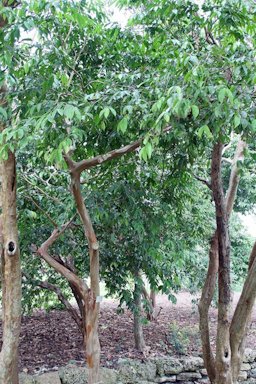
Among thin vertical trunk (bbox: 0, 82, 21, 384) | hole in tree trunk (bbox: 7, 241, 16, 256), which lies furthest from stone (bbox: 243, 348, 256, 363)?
hole in tree trunk (bbox: 7, 241, 16, 256)

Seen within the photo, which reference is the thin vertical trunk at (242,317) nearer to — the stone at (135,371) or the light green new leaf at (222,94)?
the stone at (135,371)

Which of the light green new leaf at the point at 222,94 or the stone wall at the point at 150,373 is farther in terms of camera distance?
the stone wall at the point at 150,373

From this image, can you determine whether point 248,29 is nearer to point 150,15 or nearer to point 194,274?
point 150,15

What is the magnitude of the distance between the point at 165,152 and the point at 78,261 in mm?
1767

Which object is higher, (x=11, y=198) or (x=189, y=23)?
(x=189, y=23)

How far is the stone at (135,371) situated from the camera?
4.49 m

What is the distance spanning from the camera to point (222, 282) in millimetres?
3648

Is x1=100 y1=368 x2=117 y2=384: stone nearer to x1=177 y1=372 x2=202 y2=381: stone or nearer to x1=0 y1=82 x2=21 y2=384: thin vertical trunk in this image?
x1=177 y1=372 x2=202 y2=381: stone

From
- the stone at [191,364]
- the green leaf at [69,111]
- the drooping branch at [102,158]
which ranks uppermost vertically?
the drooping branch at [102,158]

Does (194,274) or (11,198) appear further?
(194,274)

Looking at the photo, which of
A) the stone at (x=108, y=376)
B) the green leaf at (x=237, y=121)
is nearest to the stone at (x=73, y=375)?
the stone at (x=108, y=376)

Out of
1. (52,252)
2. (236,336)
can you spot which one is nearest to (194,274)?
(236,336)

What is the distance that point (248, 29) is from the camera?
2.48 metres

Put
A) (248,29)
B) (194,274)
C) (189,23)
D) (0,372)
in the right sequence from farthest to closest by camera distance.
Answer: (194,274), (0,372), (189,23), (248,29)
